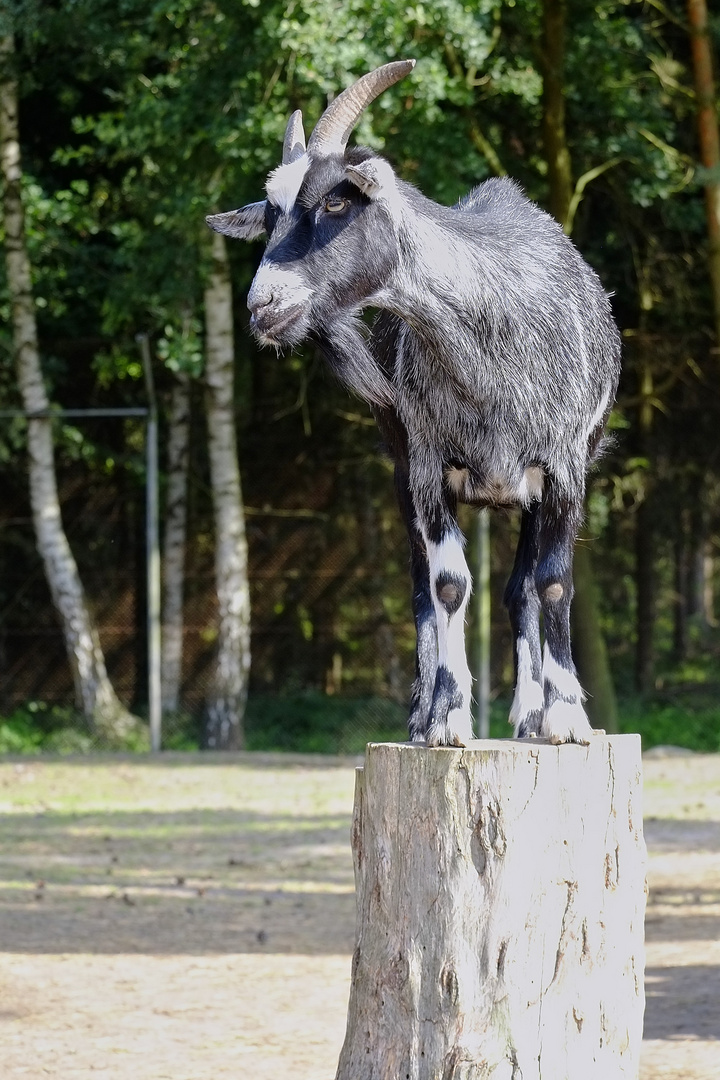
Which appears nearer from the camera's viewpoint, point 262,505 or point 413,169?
point 413,169

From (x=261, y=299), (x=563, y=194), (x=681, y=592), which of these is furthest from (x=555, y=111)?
(x=261, y=299)

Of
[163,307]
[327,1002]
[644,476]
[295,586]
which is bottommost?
[327,1002]

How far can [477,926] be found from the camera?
419cm

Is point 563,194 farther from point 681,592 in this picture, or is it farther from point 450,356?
point 450,356

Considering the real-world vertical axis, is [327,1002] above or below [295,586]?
below

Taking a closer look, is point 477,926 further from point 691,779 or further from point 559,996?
point 691,779

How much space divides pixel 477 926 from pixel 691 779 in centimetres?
854

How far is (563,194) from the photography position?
12492mm

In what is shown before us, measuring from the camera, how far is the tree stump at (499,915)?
4.18 metres

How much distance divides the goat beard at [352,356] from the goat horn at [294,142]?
0.49 m

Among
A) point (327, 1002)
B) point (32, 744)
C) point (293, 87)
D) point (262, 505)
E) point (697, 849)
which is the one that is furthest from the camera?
point (262, 505)

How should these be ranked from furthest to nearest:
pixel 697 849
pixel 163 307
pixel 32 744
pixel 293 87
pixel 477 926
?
pixel 32 744, pixel 163 307, pixel 293 87, pixel 697 849, pixel 477 926

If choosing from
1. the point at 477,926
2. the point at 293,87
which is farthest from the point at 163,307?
the point at 477,926

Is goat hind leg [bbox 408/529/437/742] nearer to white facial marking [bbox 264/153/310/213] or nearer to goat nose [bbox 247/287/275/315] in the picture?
goat nose [bbox 247/287/275/315]
